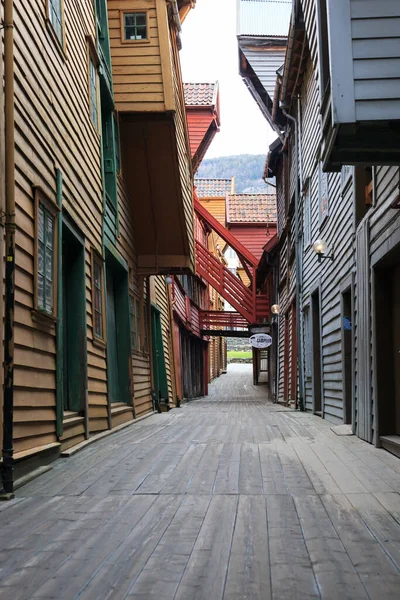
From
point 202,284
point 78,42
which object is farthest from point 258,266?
point 78,42

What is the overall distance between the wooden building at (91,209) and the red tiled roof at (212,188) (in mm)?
23462

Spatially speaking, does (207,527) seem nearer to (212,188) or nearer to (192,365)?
(192,365)

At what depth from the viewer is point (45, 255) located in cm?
623

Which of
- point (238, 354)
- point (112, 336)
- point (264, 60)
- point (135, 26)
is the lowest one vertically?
point (238, 354)

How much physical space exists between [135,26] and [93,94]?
2434 mm

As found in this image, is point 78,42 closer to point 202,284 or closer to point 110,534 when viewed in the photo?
point 110,534

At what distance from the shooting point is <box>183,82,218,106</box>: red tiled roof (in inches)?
842

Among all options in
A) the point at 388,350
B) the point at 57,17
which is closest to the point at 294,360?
the point at 388,350

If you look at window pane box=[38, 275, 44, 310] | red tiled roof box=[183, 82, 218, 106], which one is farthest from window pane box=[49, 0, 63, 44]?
red tiled roof box=[183, 82, 218, 106]

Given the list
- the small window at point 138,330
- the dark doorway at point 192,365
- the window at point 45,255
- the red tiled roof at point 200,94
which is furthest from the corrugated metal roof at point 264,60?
the window at point 45,255

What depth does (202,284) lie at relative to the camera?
30438mm

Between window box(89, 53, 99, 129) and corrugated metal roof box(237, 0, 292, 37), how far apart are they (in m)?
11.7

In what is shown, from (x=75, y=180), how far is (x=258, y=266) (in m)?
18.5

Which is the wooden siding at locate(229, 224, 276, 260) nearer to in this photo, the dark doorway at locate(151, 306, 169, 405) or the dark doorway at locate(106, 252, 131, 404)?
the dark doorway at locate(151, 306, 169, 405)
